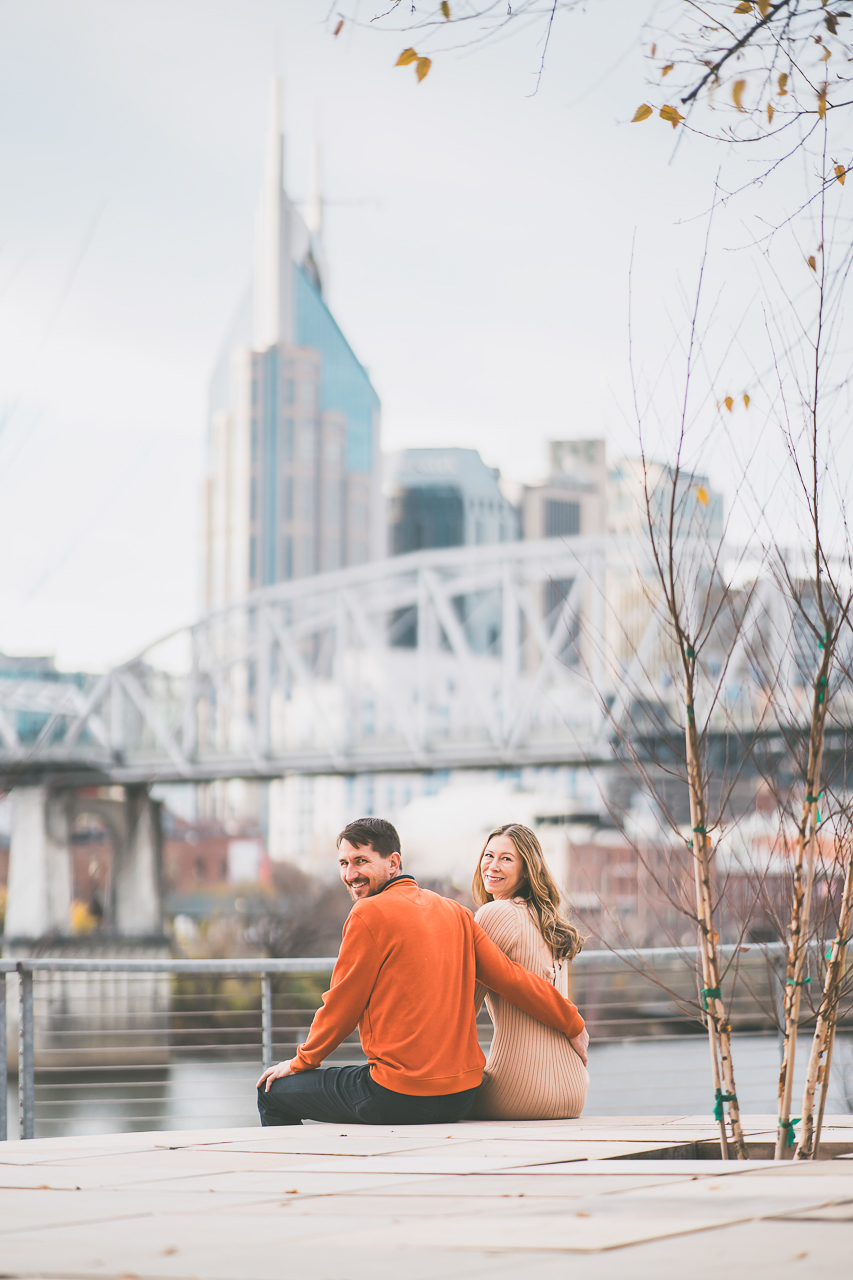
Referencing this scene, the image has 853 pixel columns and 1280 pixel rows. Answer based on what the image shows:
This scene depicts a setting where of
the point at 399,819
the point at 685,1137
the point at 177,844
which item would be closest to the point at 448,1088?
the point at 685,1137

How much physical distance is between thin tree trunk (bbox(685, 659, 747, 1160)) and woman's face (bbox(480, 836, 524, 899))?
109 cm

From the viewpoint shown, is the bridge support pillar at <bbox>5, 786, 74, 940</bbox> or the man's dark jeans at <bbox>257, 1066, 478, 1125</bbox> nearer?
the man's dark jeans at <bbox>257, 1066, 478, 1125</bbox>

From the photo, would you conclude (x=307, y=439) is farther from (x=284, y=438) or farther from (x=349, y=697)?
(x=349, y=697)

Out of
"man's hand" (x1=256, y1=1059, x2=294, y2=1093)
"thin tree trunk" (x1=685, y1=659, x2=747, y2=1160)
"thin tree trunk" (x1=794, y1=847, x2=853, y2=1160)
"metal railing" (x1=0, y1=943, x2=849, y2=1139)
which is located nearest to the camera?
"thin tree trunk" (x1=794, y1=847, x2=853, y2=1160)

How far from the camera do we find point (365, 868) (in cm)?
527

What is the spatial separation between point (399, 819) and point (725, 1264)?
101 metres

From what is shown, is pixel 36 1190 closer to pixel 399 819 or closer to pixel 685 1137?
pixel 685 1137

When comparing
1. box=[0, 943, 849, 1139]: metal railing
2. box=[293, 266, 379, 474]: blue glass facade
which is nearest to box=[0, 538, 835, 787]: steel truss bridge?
box=[0, 943, 849, 1139]: metal railing

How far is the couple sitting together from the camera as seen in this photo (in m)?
5.16

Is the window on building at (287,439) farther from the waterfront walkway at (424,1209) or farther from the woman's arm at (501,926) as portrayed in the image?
the waterfront walkway at (424,1209)

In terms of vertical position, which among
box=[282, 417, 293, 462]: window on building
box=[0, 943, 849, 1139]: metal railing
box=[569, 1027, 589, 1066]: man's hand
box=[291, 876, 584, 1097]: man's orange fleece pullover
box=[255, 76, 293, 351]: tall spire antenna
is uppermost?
box=[255, 76, 293, 351]: tall spire antenna

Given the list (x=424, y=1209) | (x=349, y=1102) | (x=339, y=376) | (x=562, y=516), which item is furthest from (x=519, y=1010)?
(x=339, y=376)

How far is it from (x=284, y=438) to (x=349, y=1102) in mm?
155517

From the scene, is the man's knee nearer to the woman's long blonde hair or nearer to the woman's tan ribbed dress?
the woman's tan ribbed dress
